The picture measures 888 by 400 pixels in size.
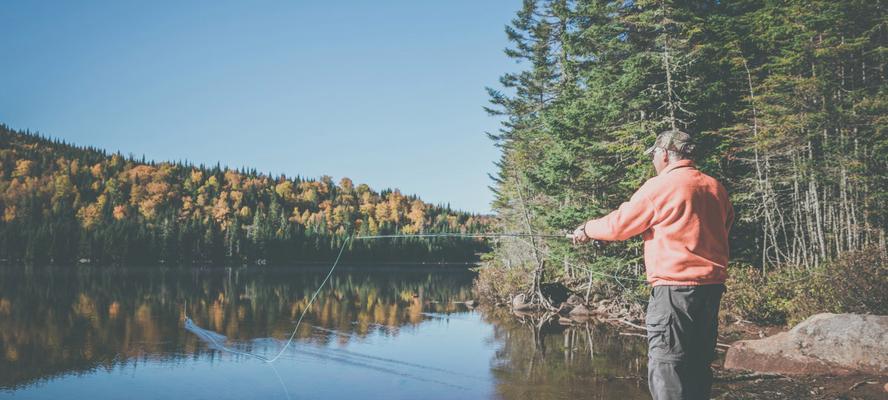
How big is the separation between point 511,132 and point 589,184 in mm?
14171

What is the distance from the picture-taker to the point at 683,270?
3.96 metres

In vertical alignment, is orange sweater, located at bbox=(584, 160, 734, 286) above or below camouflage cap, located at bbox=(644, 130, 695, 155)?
below

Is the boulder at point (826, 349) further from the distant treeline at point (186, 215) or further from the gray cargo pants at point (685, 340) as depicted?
the distant treeline at point (186, 215)

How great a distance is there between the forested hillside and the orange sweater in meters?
12.0

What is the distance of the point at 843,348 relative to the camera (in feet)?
30.8

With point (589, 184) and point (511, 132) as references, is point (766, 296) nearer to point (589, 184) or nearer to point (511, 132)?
point (589, 184)

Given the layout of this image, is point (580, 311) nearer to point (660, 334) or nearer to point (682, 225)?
point (660, 334)

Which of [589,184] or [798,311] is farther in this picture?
[589,184]

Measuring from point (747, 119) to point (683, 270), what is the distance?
56.0 ft

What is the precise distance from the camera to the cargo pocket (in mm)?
3990


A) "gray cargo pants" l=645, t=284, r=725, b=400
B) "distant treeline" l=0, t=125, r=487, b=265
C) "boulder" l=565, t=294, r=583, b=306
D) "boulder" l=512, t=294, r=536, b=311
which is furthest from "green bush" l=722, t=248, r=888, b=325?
"distant treeline" l=0, t=125, r=487, b=265

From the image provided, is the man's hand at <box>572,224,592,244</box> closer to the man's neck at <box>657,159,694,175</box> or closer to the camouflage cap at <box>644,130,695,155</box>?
the man's neck at <box>657,159,694,175</box>

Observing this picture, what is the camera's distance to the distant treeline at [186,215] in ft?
285

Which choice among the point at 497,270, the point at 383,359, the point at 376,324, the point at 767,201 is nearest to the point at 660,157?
the point at 383,359
